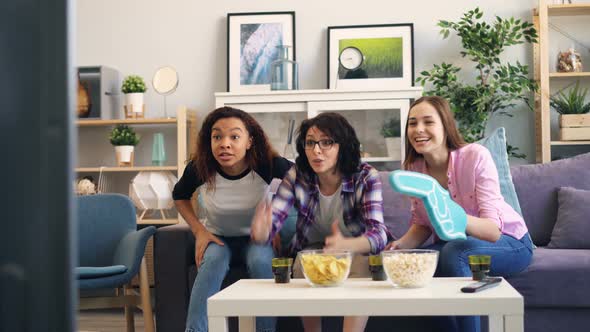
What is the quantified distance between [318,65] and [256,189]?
200 centimetres

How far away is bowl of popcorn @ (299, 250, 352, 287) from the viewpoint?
1.75m

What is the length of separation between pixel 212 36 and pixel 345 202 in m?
2.45

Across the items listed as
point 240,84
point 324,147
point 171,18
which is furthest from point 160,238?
point 171,18

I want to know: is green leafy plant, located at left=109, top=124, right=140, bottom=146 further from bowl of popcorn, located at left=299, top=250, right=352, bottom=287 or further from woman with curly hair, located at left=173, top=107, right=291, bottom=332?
bowl of popcorn, located at left=299, top=250, right=352, bottom=287

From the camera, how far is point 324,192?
7.76ft

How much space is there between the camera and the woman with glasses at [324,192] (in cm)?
229

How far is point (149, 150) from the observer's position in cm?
460

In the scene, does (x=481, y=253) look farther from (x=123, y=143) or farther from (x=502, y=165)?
(x=123, y=143)

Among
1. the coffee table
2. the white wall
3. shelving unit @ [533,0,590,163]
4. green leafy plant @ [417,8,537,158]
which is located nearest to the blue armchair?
the coffee table

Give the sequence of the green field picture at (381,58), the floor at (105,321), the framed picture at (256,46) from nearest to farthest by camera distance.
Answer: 1. the floor at (105,321)
2. the green field picture at (381,58)
3. the framed picture at (256,46)

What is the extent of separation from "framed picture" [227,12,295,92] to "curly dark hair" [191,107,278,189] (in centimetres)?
177

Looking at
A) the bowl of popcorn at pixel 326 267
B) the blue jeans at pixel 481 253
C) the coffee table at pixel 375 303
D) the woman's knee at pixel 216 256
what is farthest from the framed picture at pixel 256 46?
the coffee table at pixel 375 303

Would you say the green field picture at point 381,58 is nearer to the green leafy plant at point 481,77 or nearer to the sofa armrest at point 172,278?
the green leafy plant at point 481,77

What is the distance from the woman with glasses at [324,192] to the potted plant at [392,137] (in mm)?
1631
